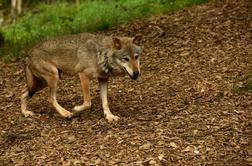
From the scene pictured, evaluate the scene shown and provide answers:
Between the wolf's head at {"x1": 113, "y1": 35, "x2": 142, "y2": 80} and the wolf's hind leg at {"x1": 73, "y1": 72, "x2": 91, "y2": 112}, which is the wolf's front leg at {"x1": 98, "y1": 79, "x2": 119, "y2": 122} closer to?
the wolf's hind leg at {"x1": 73, "y1": 72, "x2": 91, "y2": 112}

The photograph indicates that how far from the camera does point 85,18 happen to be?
16.4m

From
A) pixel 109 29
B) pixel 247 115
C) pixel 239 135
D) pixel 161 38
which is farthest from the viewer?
pixel 109 29

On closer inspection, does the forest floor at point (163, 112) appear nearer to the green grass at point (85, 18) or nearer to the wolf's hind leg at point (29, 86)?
the wolf's hind leg at point (29, 86)

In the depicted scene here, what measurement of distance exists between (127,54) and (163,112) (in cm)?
112

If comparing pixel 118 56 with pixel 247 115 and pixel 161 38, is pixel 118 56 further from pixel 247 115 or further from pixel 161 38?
pixel 161 38

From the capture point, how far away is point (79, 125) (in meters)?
7.93

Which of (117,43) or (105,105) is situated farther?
(105,105)

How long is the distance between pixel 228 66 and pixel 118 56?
285cm

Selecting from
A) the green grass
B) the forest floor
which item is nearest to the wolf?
the forest floor

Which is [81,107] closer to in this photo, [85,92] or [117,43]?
[85,92]

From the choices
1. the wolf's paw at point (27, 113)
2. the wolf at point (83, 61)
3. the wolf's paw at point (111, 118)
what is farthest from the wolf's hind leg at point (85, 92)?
the wolf's paw at point (27, 113)

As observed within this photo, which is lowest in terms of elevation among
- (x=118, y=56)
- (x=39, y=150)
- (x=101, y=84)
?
(x=39, y=150)

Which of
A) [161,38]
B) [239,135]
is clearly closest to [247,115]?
[239,135]

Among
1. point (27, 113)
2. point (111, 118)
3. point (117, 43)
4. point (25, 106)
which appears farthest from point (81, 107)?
point (117, 43)
